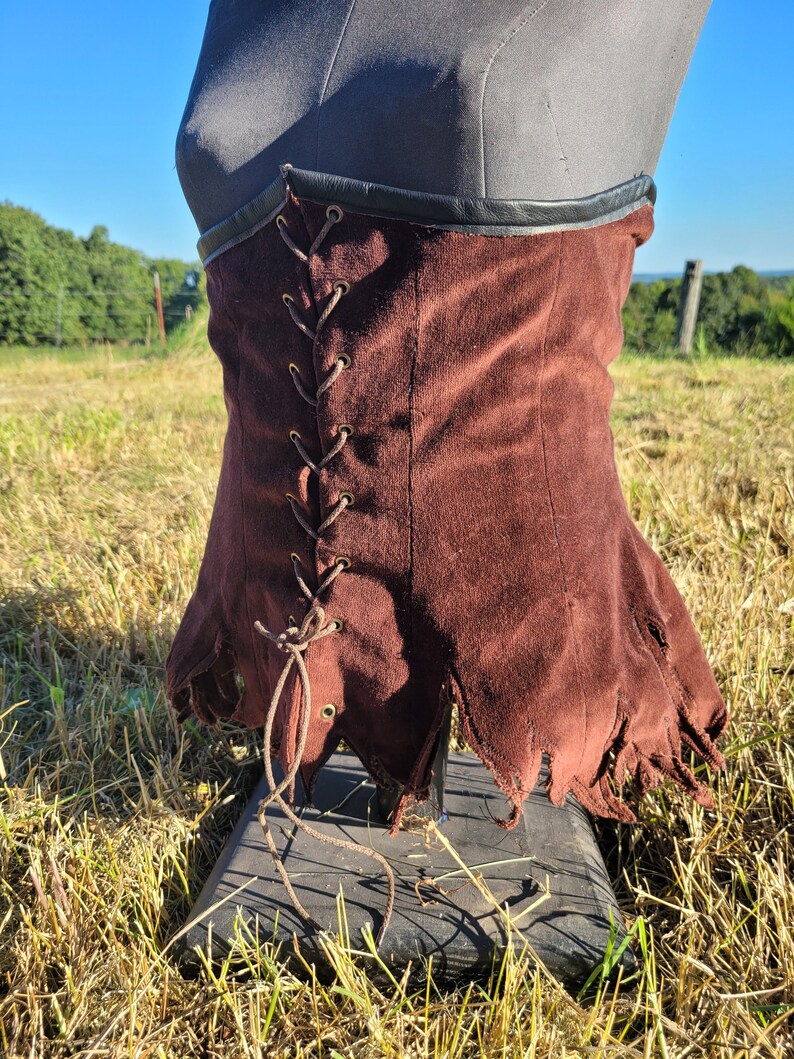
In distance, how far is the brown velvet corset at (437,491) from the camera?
856 mm

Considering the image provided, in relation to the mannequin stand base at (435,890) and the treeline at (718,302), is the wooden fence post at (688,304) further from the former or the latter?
the mannequin stand base at (435,890)

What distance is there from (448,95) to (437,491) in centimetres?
39

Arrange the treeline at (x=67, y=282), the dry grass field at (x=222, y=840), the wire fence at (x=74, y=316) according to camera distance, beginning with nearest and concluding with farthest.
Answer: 1. the dry grass field at (x=222, y=840)
2. the wire fence at (x=74, y=316)
3. the treeline at (x=67, y=282)

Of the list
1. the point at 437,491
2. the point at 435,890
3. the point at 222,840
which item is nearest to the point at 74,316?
the point at 222,840

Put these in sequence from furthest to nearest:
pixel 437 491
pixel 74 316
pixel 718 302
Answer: pixel 718 302 < pixel 74 316 < pixel 437 491

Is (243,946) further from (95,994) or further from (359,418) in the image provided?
(359,418)

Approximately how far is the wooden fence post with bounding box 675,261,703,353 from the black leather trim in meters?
7.32

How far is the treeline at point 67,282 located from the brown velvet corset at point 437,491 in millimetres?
15621

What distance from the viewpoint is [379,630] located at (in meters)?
0.92

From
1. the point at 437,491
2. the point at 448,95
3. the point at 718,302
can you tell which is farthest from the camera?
the point at 718,302

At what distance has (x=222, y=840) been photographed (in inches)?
57.1

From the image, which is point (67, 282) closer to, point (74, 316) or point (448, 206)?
point (74, 316)

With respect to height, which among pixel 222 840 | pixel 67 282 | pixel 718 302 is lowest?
pixel 222 840

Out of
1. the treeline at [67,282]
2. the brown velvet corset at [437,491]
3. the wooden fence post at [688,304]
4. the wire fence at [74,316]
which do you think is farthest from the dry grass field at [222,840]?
the treeline at [67,282]
